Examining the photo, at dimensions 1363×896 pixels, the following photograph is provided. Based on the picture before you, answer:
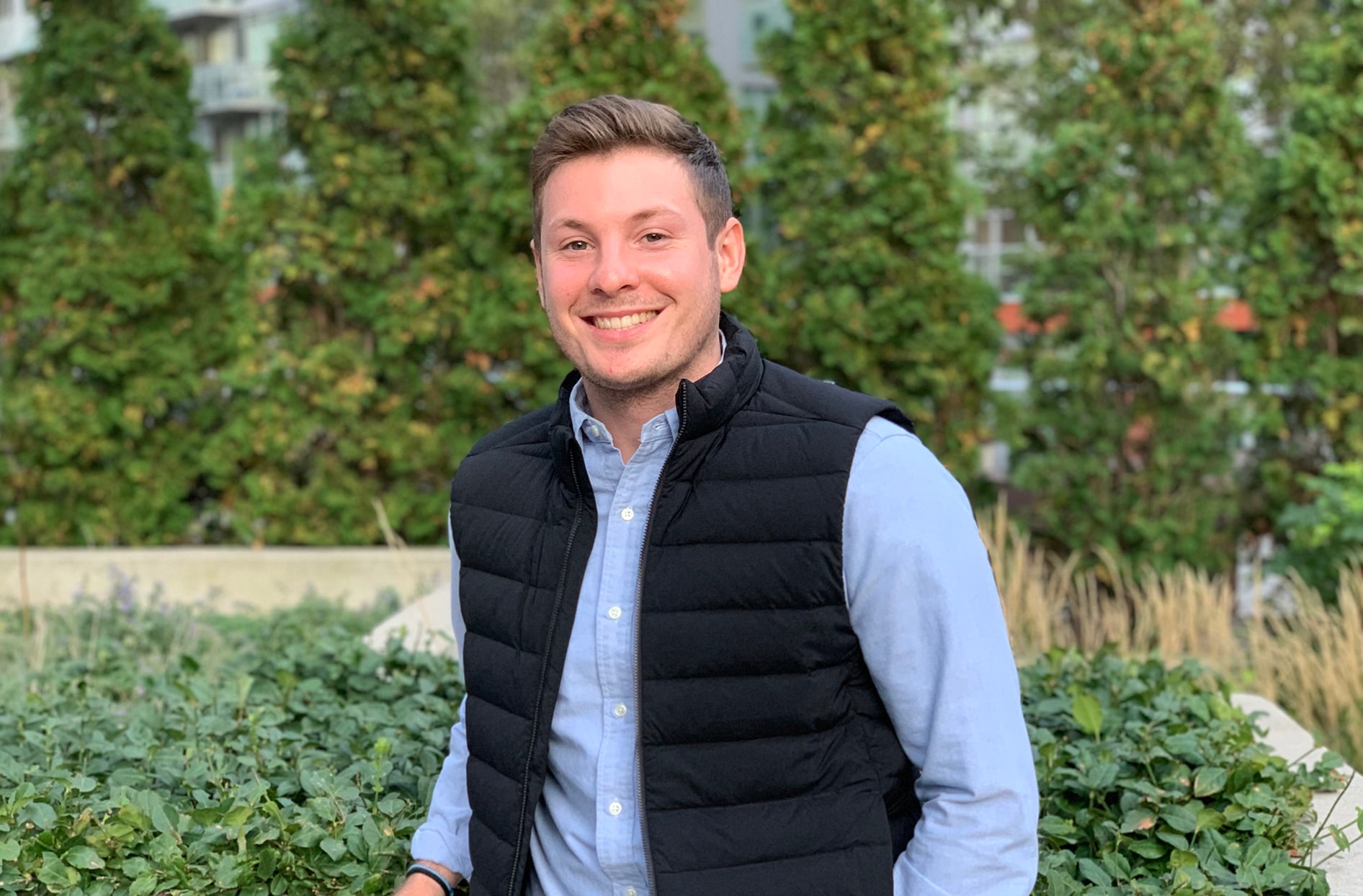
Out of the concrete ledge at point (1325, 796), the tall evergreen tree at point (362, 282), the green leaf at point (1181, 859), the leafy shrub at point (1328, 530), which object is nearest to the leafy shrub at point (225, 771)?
the green leaf at point (1181, 859)

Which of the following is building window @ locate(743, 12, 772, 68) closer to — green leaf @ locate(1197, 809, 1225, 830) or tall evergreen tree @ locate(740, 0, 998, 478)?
tall evergreen tree @ locate(740, 0, 998, 478)

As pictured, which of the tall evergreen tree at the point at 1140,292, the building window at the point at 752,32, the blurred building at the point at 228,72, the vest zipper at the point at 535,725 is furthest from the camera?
the blurred building at the point at 228,72

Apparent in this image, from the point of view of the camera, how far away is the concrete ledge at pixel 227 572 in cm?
720

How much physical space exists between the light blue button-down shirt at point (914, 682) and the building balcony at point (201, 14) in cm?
3403

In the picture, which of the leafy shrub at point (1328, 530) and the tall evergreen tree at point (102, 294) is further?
the tall evergreen tree at point (102, 294)

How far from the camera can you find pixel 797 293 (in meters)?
7.18

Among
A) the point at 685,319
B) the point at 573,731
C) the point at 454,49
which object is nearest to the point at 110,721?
the point at 573,731

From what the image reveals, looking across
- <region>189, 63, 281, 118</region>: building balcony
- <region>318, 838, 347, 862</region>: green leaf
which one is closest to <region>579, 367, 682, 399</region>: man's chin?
<region>318, 838, 347, 862</region>: green leaf

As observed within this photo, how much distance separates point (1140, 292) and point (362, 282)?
4.33m

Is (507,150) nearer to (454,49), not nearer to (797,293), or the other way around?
(454,49)

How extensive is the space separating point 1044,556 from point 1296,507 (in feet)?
4.20

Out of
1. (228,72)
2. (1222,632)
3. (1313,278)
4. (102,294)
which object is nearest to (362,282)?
(102,294)

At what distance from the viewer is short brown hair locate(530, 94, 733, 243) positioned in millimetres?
1763

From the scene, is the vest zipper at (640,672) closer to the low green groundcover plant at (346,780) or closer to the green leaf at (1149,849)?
the low green groundcover plant at (346,780)
